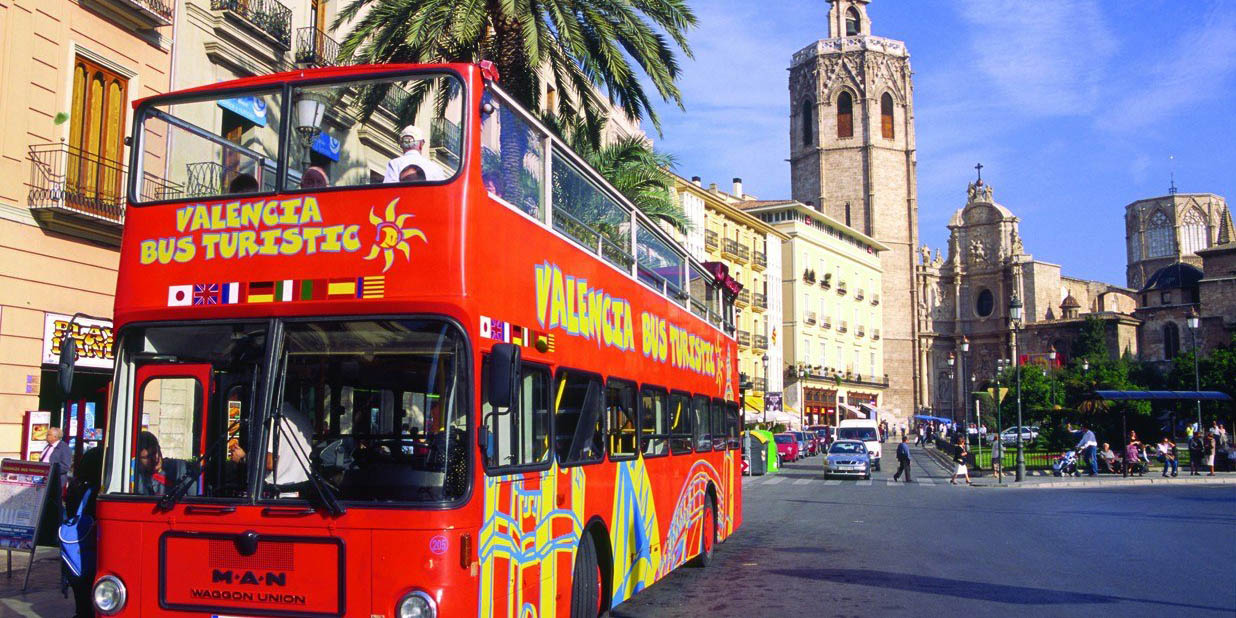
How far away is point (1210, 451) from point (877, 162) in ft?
202

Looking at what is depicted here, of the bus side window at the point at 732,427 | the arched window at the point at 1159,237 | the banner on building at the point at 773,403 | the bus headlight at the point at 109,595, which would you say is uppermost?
the arched window at the point at 1159,237

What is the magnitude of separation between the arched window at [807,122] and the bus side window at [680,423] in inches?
3610

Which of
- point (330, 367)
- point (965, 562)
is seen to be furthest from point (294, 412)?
point (965, 562)

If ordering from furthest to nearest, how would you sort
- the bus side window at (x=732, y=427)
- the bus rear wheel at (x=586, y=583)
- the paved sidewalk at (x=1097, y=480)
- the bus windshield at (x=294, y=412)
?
the paved sidewalk at (x=1097, y=480)
the bus side window at (x=732, y=427)
the bus rear wheel at (x=586, y=583)
the bus windshield at (x=294, y=412)

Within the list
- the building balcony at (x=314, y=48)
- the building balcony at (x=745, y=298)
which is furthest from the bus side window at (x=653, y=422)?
the building balcony at (x=745, y=298)

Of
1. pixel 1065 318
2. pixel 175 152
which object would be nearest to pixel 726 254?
pixel 1065 318

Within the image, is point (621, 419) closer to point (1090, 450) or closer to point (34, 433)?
point (34, 433)

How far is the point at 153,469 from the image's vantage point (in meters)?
5.92

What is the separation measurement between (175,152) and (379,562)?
3.17m

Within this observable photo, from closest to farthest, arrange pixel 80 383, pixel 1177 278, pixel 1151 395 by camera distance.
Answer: pixel 80 383
pixel 1151 395
pixel 1177 278

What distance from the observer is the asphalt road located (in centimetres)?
1002

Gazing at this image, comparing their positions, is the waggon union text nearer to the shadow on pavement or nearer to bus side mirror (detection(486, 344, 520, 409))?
bus side mirror (detection(486, 344, 520, 409))

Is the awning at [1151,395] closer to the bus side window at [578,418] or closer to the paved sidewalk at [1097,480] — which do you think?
the paved sidewalk at [1097,480]

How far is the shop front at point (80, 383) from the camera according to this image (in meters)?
14.7
